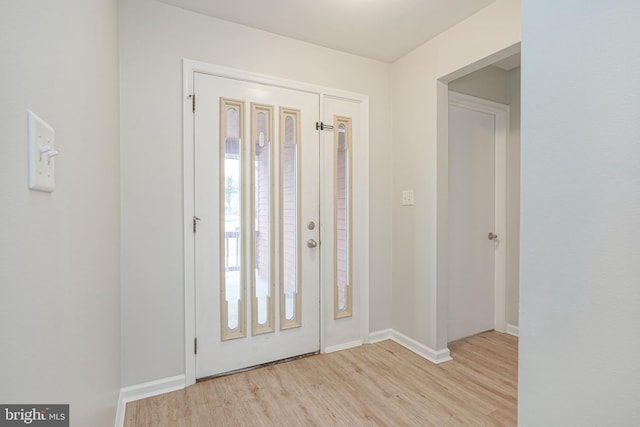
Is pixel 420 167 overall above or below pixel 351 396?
above

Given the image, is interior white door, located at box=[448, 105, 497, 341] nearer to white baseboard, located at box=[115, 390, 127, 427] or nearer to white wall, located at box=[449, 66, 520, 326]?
white wall, located at box=[449, 66, 520, 326]

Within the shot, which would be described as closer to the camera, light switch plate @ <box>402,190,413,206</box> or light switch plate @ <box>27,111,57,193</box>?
light switch plate @ <box>27,111,57,193</box>

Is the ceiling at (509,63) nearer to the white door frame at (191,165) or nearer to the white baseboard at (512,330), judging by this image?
the white door frame at (191,165)

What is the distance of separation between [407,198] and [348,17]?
146 cm

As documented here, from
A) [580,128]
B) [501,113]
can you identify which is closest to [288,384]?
[580,128]

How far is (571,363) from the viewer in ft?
2.61

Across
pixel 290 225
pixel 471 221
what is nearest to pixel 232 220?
pixel 290 225

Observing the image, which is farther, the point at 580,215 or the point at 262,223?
the point at 262,223

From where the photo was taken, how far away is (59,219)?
0.74m

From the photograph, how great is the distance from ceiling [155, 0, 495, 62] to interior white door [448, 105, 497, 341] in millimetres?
817

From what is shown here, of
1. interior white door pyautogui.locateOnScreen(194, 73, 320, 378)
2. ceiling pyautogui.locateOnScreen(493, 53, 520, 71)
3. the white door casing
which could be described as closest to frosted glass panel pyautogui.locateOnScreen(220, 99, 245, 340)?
interior white door pyautogui.locateOnScreen(194, 73, 320, 378)

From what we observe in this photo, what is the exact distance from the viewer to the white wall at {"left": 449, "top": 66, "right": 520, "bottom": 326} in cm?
286

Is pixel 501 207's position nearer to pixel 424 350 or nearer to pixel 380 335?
pixel 424 350

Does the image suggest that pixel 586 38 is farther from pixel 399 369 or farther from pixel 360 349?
pixel 360 349
